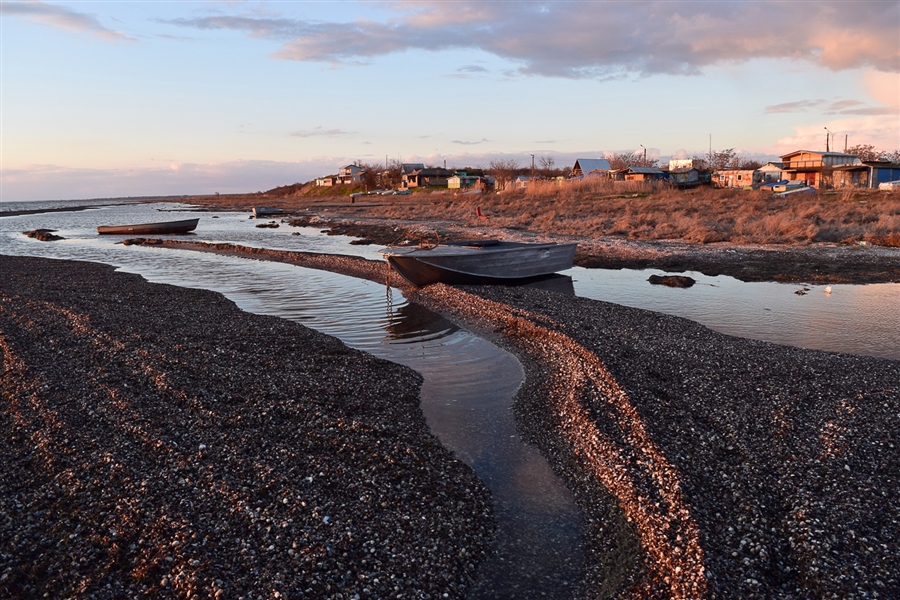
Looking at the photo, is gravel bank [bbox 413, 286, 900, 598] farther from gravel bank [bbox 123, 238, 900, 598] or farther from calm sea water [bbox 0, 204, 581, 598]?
calm sea water [bbox 0, 204, 581, 598]

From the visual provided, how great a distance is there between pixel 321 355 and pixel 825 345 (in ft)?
35.8

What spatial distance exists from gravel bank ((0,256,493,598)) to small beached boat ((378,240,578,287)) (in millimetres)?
7540

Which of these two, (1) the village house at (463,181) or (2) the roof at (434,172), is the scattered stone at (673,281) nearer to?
(1) the village house at (463,181)

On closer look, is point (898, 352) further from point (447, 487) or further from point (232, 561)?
point (232, 561)

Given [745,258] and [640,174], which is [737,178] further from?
[745,258]

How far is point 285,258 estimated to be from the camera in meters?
32.0

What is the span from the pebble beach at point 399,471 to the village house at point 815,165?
76220 millimetres

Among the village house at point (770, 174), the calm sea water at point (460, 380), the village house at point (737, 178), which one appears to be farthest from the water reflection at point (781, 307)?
the village house at point (770, 174)

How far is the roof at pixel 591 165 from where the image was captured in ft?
315

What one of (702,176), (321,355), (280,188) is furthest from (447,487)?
(280,188)

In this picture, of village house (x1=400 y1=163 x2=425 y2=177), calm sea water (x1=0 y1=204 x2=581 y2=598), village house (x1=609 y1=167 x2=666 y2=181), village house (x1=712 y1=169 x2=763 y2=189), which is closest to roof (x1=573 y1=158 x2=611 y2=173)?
village house (x1=609 y1=167 x2=666 y2=181)

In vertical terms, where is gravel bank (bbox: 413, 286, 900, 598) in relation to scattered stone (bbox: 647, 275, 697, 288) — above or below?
below

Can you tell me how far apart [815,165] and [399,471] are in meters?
88.5

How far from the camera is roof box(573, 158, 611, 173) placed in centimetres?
9598
